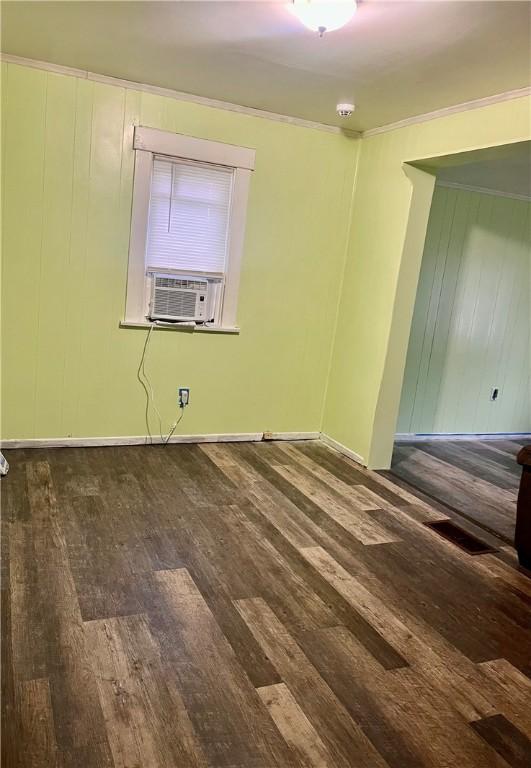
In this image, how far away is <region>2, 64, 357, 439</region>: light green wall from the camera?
370cm

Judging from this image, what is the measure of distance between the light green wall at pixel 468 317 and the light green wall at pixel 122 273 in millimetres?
966

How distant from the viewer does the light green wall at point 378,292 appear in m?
4.02

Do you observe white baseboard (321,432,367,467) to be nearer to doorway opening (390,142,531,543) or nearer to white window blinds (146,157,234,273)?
doorway opening (390,142,531,543)

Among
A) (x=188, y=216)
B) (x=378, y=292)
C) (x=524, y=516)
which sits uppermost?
(x=188, y=216)

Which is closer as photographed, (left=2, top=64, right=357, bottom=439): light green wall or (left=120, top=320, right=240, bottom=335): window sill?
(left=2, top=64, right=357, bottom=439): light green wall

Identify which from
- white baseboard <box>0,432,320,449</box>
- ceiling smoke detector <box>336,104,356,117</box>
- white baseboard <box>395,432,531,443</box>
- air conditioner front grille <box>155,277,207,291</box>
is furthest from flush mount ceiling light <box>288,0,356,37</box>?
white baseboard <box>395,432,531,443</box>

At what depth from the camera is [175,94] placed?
3.89 meters

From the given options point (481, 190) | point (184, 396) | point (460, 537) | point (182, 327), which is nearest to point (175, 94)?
point (182, 327)

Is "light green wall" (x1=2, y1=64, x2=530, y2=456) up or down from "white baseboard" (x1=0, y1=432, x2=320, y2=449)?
up

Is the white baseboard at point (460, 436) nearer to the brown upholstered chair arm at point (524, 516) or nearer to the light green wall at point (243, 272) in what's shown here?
the light green wall at point (243, 272)

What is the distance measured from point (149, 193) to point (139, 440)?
1769mm

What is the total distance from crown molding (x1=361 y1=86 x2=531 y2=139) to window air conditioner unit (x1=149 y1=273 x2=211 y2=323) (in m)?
1.68

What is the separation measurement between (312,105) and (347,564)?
292cm

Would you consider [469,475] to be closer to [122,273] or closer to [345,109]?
[345,109]
